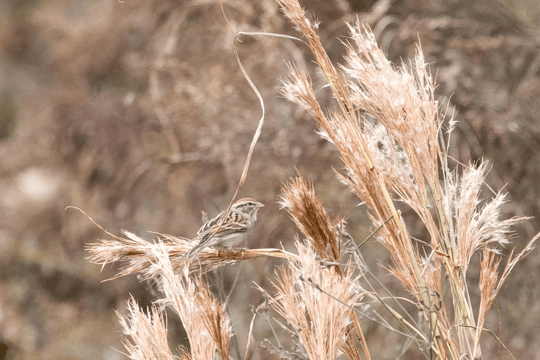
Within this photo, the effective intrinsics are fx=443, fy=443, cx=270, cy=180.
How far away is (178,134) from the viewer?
64.6 inches

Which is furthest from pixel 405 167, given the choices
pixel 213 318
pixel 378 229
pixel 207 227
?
pixel 207 227

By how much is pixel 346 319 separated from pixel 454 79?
49.2 inches

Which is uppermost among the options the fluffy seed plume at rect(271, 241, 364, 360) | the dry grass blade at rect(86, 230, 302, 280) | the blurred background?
the fluffy seed plume at rect(271, 241, 364, 360)

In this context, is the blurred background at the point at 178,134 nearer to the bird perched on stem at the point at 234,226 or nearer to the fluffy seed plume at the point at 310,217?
the bird perched on stem at the point at 234,226

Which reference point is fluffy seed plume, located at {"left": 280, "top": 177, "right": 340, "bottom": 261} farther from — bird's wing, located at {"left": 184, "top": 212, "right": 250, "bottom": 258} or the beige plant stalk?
bird's wing, located at {"left": 184, "top": 212, "right": 250, "bottom": 258}

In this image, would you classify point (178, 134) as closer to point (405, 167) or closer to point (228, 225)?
point (228, 225)

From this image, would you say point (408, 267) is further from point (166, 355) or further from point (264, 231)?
point (264, 231)

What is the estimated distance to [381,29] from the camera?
149 cm

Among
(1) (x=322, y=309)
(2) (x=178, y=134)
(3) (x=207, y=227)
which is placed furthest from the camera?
(2) (x=178, y=134)

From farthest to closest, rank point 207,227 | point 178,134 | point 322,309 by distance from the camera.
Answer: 1. point 178,134
2. point 207,227
3. point 322,309

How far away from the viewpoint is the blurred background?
1.41 metres

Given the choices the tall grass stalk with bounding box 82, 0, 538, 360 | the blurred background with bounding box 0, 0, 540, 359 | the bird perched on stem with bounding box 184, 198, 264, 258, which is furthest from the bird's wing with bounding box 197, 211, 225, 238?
the blurred background with bounding box 0, 0, 540, 359

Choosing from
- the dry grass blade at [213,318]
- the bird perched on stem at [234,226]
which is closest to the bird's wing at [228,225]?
the bird perched on stem at [234,226]

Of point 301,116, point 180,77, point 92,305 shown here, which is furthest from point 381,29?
point 92,305
